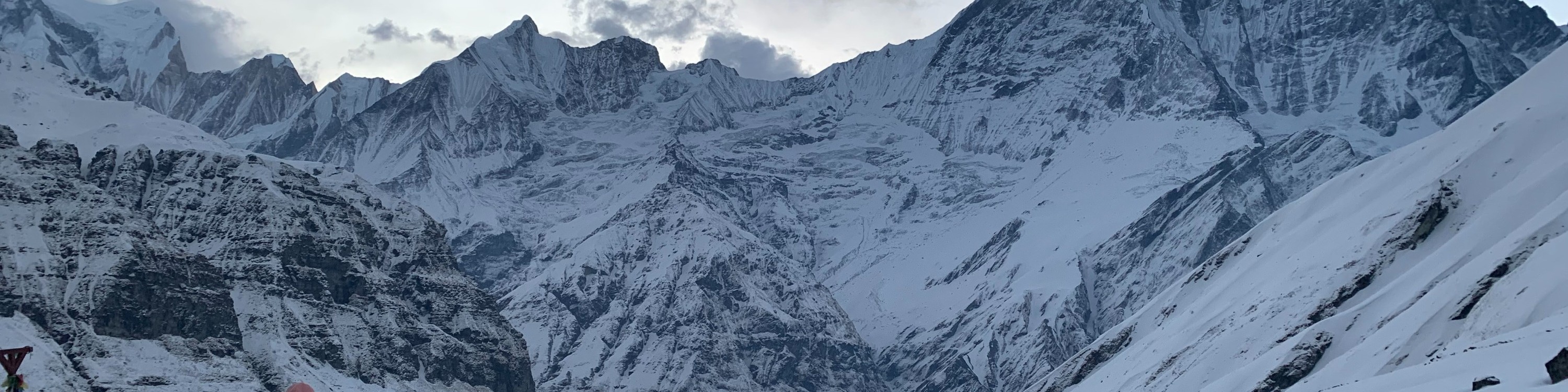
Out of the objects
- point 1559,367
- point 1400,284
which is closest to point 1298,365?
point 1400,284

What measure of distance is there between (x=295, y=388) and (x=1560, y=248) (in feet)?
207

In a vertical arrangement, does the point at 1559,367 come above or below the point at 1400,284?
above

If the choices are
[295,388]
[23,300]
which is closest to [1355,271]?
[295,388]

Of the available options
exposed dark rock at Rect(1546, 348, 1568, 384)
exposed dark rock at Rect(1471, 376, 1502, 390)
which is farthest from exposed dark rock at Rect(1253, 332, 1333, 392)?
exposed dark rock at Rect(1546, 348, 1568, 384)

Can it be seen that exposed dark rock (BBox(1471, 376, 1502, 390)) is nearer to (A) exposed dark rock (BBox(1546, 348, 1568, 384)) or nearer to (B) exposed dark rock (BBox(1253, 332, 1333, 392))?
(A) exposed dark rock (BBox(1546, 348, 1568, 384))

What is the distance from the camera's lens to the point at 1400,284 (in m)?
118

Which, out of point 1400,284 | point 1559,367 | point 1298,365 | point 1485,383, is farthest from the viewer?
point 1400,284

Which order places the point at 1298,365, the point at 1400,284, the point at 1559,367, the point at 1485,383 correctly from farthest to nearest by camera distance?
the point at 1400,284, the point at 1298,365, the point at 1485,383, the point at 1559,367

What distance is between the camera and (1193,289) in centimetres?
17050

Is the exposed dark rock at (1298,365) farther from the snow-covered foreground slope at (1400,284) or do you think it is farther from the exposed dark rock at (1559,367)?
the exposed dark rock at (1559,367)

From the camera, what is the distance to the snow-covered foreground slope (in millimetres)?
86938

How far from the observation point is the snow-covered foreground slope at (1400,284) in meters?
86.9

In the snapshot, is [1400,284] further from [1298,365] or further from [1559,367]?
[1559,367]

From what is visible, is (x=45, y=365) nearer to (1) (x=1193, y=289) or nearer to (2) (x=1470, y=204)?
(1) (x=1193, y=289)
